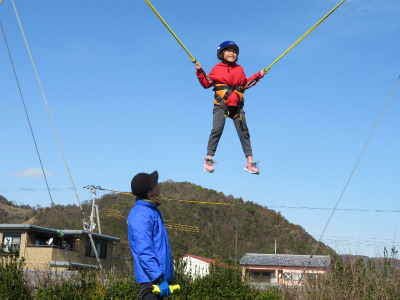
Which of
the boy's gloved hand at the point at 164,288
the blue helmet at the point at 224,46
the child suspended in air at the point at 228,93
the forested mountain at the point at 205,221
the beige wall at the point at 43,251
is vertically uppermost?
the forested mountain at the point at 205,221

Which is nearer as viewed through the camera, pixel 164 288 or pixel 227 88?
pixel 164 288

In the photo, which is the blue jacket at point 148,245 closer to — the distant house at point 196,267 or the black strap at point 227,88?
the black strap at point 227,88

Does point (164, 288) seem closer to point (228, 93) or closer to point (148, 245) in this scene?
point (148, 245)

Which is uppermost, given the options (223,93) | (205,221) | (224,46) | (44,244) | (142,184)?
(205,221)

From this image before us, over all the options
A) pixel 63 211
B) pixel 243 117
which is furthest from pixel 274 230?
pixel 243 117

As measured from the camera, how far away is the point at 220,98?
834 centimetres

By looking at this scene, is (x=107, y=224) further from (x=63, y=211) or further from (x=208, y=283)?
(x=208, y=283)

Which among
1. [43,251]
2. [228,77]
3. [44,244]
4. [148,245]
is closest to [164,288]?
[148,245]

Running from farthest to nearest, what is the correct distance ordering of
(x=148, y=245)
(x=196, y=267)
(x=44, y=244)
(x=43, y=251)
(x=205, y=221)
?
(x=205, y=221)
(x=44, y=244)
(x=43, y=251)
(x=196, y=267)
(x=148, y=245)

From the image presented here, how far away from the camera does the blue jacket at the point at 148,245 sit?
230 inches

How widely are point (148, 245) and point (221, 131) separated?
2.95 meters

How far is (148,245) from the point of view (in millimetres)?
5855

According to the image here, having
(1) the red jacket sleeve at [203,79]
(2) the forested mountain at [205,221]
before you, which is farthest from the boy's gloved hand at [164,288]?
(2) the forested mountain at [205,221]

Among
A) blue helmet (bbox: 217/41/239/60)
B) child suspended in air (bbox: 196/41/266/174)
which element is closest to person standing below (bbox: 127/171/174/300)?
child suspended in air (bbox: 196/41/266/174)
